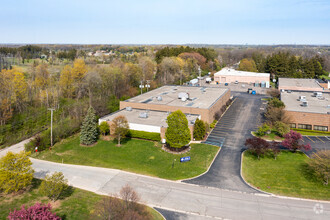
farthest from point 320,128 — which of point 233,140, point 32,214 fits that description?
point 32,214

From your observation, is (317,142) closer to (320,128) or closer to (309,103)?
(320,128)

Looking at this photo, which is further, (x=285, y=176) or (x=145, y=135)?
(x=145, y=135)

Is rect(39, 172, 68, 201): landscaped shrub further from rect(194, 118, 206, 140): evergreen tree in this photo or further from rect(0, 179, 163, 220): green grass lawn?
rect(194, 118, 206, 140): evergreen tree

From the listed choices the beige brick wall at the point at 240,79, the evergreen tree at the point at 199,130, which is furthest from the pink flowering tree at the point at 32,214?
the beige brick wall at the point at 240,79

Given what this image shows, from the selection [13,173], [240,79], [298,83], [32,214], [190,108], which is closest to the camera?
[32,214]

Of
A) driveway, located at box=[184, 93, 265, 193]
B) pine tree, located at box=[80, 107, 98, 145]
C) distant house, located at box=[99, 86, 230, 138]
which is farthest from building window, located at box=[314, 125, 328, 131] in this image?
pine tree, located at box=[80, 107, 98, 145]

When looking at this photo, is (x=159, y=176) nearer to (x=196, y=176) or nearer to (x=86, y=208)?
(x=196, y=176)
